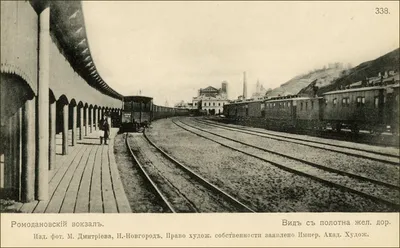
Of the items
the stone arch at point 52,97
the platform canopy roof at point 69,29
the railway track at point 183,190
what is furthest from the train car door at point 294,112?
the stone arch at point 52,97

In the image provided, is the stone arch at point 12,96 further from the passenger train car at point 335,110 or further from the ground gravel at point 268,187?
the passenger train car at point 335,110

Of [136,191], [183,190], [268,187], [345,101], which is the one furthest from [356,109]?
[136,191]

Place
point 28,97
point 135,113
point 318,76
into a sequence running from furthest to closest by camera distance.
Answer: point 135,113 < point 318,76 < point 28,97

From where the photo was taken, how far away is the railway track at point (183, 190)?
10.2 ft

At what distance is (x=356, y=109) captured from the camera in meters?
7.47

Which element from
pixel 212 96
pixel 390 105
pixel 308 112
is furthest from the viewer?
pixel 308 112

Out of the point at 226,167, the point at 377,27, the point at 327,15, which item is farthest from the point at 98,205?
the point at 377,27

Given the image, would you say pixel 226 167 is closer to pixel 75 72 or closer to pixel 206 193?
pixel 206 193

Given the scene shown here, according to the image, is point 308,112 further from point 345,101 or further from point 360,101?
point 360,101

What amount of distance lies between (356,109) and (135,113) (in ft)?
23.4

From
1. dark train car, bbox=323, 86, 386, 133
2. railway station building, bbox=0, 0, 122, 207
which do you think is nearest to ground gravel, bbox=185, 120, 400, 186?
dark train car, bbox=323, 86, 386, 133

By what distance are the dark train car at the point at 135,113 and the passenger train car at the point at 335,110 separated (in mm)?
4393

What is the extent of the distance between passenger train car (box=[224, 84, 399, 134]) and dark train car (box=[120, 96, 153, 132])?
4393 mm

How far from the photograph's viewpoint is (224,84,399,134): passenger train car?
6227 mm
